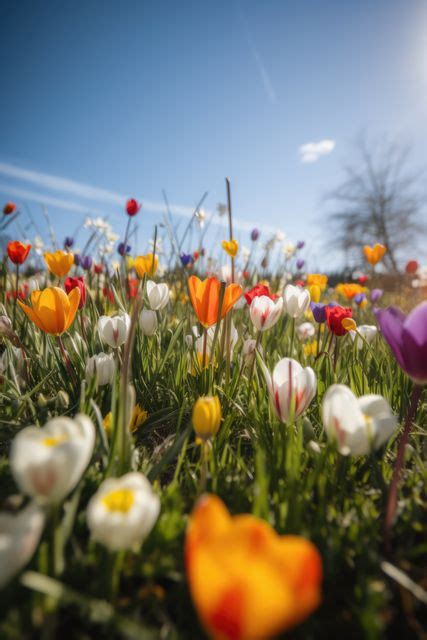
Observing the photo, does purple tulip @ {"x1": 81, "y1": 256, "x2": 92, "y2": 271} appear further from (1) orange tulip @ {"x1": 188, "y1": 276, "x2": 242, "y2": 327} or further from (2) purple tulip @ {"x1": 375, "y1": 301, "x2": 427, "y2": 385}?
(2) purple tulip @ {"x1": 375, "y1": 301, "x2": 427, "y2": 385}

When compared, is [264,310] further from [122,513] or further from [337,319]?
[122,513]

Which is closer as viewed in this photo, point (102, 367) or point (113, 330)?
point (102, 367)

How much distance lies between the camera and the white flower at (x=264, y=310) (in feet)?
4.65

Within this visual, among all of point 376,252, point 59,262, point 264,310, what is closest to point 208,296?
point 264,310

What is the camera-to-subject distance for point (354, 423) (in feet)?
2.57

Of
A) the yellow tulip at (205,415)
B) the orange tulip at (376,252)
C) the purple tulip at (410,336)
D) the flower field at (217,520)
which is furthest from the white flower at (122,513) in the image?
the orange tulip at (376,252)

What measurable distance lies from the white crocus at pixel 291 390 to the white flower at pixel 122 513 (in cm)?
48

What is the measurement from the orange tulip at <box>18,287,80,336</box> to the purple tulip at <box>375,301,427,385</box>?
3.27 ft

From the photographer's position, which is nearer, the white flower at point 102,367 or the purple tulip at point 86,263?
the white flower at point 102,367

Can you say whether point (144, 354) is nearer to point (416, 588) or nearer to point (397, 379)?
point (397, 379)

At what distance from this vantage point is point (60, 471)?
1.89 feet

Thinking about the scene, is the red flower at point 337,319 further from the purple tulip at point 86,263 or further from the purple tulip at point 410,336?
the purple tulip at point 86,263

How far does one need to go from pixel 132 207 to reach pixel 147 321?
4.45 feet

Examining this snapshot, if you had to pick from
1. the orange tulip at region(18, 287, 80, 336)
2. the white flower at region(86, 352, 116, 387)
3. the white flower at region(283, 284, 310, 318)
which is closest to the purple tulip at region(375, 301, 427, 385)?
the white flower at region(283, 284, 310, 318)
